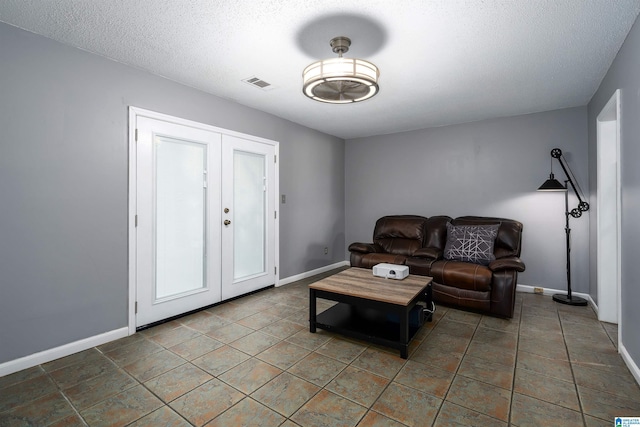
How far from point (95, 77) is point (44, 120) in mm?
551

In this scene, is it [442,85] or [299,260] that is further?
[299,260]

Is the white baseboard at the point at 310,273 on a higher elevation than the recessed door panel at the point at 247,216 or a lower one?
lower

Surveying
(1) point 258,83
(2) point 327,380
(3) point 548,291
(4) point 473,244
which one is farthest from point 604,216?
(1) point 258,83

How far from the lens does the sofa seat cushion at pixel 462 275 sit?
309 cm

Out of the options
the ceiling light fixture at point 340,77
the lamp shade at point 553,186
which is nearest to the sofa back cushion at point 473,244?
the lamp shade at point 553,186

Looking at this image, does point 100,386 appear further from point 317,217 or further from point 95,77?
point 317,217

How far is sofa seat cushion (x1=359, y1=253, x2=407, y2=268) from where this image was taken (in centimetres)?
382

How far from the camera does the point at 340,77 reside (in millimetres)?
1944

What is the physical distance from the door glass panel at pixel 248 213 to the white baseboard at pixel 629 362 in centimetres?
359

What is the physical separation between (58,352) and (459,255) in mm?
4112

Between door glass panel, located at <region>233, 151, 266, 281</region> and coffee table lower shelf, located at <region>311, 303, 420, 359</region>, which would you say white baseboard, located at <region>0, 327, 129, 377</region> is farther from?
coffee table lower shelf, located at <region>311, 303, 420, 359</region>

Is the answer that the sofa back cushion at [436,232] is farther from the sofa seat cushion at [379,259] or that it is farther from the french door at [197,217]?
the french door at [197,217]

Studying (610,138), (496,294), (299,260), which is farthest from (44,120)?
(610,138)

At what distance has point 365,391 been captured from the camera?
1858 mm
